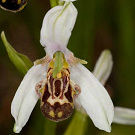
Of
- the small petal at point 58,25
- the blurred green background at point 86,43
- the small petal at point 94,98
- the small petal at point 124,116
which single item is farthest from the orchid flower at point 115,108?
the small petal at point 58,25

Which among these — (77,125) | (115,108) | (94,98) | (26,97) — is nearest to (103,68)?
(115,108)

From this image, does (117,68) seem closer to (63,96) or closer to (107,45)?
(107,45)

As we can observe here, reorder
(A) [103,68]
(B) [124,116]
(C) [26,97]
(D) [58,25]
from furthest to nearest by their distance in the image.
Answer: (A) [103,68] → (B) [124,116] → (C) [26,97] → (D) [58,25]

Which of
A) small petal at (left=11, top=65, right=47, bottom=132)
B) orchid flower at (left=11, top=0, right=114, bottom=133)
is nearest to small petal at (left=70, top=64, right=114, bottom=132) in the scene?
orchid flower at (left=11, top=0, right=114, bottom=133)

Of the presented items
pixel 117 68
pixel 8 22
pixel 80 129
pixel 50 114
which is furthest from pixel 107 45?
pixel 50 114

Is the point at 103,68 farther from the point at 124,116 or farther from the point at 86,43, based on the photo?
the point at 86,43

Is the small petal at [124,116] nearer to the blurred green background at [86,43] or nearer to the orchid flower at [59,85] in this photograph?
the blurred green background at [86,43]
